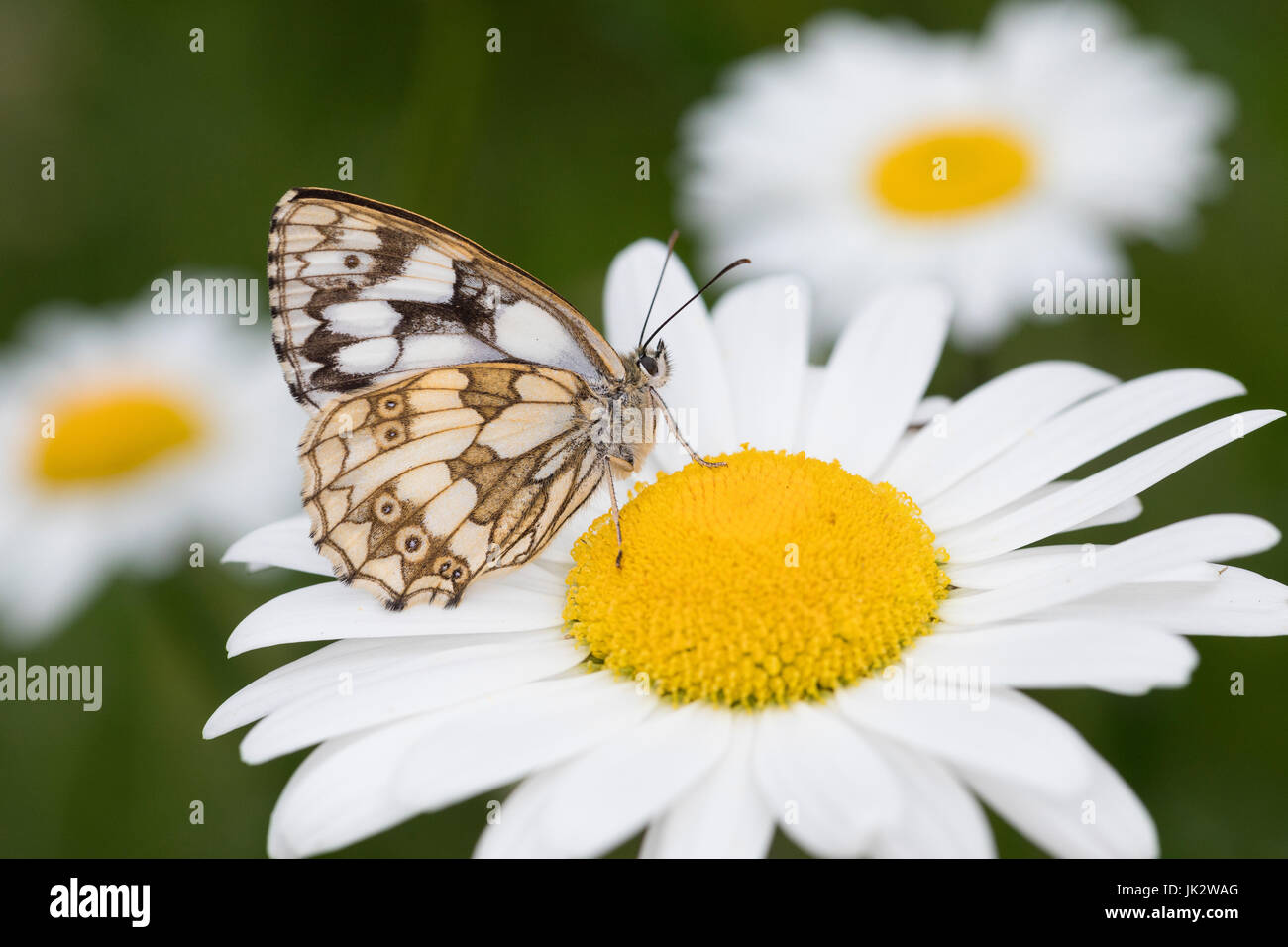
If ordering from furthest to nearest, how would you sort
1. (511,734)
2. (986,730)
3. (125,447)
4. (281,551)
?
(125,447)
(281,551)
(511,734)
(986,730)

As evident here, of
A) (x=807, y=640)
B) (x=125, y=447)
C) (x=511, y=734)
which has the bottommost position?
(x=511, y=734)

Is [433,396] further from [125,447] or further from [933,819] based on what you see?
[125,447]

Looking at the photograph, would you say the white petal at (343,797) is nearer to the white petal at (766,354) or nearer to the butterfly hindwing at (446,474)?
the butterfly hindwing at (446,474)

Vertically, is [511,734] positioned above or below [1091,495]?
below

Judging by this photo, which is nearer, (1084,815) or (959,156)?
(1084,815)

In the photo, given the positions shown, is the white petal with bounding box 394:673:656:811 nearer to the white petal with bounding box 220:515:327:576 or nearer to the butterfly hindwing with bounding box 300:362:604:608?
the butterfly hindwing with bounding box 300:362:604:608

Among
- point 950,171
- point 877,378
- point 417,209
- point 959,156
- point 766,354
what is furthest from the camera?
point 959,156

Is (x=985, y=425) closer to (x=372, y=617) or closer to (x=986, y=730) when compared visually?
(x=986, y=730)

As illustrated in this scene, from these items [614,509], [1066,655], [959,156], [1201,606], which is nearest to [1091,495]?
[1201,606]
